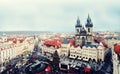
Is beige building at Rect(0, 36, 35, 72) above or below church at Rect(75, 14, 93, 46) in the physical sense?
below

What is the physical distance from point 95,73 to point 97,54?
11547mm

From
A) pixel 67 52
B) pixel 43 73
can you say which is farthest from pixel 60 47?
pixel 43 73

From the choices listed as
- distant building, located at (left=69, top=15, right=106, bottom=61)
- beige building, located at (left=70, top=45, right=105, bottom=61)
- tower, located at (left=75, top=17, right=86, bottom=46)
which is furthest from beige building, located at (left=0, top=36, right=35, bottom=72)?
tower, located at (left=75, top=17, right=86, bottom=46)

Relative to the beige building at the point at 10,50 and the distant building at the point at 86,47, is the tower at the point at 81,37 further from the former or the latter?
the beige building at the point at 10,50

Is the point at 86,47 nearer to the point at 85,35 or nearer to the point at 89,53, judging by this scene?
the point at 89,53

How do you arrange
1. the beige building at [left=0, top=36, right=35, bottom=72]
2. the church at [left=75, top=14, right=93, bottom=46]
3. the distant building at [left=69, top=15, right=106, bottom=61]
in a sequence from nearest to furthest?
the distant building at [left=69, top=15, right=106, bottom=61], the beige building at [left=0, top=36, right=35, bottom=72], the church at [left=75, top=14, right=93, bottom=46]

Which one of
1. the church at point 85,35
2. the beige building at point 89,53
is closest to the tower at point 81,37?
the church at point 85,35

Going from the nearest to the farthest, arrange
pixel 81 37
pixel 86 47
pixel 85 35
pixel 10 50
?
pixel 86 47 → pixel 10 50 → pixel 85 35 → pixel 81 37

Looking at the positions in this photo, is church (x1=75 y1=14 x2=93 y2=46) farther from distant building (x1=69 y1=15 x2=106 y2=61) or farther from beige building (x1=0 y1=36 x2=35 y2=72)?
beige building (x1=0 y1=36 x2=35 y2=72)

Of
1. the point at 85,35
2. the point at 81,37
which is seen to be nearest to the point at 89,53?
the point at 81,37

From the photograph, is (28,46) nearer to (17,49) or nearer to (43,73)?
(17,49)

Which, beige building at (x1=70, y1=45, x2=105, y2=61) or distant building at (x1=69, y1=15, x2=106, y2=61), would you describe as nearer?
beige building at (x1=70, y1=45, x2=105, y2=61)

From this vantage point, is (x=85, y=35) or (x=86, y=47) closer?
(x=86, y=47)

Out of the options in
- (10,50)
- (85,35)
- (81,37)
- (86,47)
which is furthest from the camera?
(81,37)
